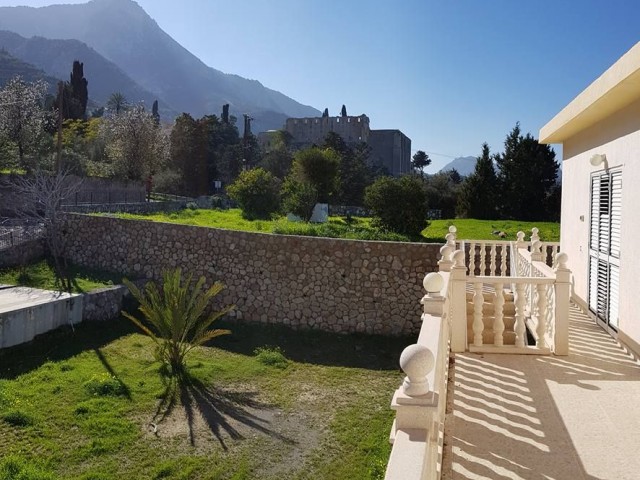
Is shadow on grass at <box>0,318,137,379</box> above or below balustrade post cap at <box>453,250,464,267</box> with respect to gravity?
below

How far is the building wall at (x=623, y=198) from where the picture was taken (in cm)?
587

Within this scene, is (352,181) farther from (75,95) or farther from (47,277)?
(75,95)

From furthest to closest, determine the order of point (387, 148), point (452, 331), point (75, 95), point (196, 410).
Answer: point (387, 148) → point (75, 95) → point (196, 410) → point (452, 331)

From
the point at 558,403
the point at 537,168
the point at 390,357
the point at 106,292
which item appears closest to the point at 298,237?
the point at 390,357

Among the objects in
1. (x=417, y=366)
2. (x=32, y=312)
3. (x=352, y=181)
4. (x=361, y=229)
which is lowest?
(x=32, y=312)

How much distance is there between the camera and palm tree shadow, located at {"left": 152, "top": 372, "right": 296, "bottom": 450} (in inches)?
333

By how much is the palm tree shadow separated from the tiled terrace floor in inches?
170

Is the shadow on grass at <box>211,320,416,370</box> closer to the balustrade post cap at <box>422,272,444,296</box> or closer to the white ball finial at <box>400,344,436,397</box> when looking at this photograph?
the balustrade post cap at <box>422,272,444,296</box>

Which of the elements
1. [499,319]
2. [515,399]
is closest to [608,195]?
[499,319]

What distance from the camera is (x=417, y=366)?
222 cm

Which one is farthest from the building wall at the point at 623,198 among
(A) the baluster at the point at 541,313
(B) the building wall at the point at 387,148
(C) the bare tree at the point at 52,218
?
(B) the building wall at the point at 387,148

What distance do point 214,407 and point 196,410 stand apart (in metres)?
0.32

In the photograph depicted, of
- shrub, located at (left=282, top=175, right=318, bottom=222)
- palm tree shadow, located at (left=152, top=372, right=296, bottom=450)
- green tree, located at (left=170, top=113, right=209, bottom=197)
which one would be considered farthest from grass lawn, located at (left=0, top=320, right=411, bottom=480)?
green tree, located at (left=170, top=113, right=209, bottom=197)

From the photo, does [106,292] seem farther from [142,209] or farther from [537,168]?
[537,168]
